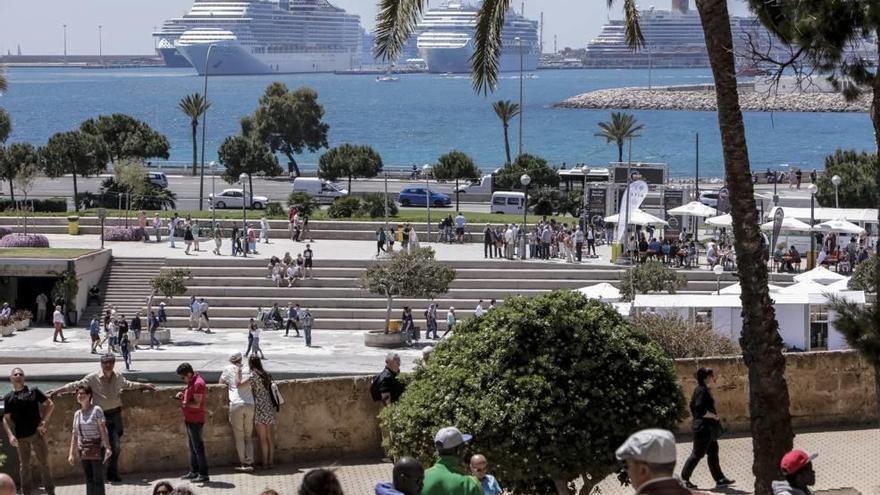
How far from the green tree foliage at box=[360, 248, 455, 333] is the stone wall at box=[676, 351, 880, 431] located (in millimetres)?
19868

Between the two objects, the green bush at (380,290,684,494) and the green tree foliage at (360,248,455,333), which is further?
the green tree foliage at (360,248,455,333)

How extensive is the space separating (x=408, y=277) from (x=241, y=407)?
2150 centimetres

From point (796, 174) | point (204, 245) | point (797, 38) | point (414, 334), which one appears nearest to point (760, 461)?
point (797, 38)

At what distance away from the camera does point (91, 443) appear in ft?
38.4

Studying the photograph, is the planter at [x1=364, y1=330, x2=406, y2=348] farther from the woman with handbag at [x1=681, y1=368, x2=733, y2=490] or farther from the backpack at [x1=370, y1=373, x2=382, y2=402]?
the woman with handbag at [x1=681, y1=368, x2=733, y2=490]

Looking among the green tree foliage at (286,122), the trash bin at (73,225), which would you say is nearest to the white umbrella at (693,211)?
→ the trash bin at (73,225)

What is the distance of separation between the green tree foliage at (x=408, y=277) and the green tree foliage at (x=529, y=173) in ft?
78.0

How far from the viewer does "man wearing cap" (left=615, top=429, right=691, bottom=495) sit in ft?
18.8

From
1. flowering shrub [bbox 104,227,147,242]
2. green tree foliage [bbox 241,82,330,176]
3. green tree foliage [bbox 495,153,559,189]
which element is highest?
green tree foliage [bbox 241,82,330,176]

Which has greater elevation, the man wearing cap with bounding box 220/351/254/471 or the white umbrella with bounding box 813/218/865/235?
the white umbrella with bounding box 813/218/865/235

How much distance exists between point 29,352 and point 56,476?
66.0 ft

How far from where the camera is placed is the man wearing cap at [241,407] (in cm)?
1336

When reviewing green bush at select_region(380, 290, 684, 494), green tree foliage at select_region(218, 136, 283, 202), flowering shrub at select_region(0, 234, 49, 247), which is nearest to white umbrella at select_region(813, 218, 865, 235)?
flowering shrub at select_region(0, 234, 49, 247)

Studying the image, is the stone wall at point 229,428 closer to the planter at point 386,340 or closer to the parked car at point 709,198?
the planter at point 386,340
